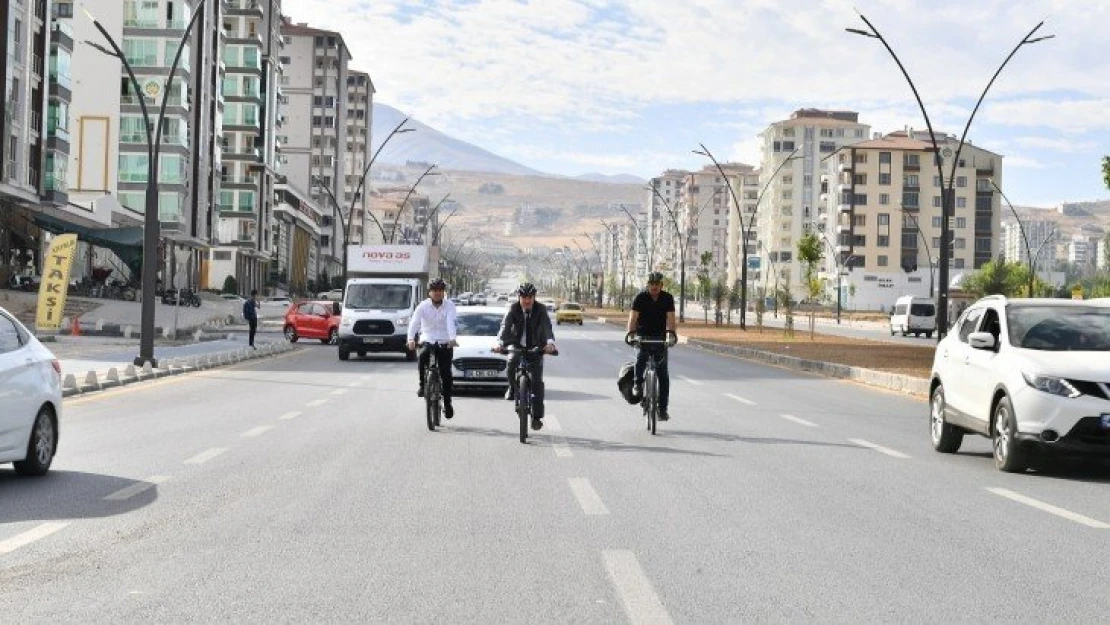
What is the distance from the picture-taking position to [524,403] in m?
14.3

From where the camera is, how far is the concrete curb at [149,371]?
2222 cm

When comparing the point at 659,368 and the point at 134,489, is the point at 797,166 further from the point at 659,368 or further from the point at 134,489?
the point at 134,489

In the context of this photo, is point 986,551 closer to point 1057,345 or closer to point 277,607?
point 277,607

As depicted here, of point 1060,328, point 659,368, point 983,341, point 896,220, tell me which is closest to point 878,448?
point 983,341

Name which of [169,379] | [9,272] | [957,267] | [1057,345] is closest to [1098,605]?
[1057,345]

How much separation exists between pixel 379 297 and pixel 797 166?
154 meters

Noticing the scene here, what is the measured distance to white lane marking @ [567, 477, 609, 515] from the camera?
9391mm

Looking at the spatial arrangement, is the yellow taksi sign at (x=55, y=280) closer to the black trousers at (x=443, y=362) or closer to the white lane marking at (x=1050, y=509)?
the black trousers at (x=443, y=362)

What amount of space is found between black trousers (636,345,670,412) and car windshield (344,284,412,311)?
19.6 m

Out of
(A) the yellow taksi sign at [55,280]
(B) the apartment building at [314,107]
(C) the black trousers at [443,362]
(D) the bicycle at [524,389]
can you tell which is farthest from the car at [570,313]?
(B) the apartment building at [314,107]

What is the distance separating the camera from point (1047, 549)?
8047 mm

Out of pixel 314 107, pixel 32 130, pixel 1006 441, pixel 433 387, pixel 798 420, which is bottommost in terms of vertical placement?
pixel 798 420

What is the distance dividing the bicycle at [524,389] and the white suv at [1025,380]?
4007mm

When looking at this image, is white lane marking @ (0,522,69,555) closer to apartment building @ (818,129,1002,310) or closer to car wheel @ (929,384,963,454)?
car wheel @ (929,384,963,454)
